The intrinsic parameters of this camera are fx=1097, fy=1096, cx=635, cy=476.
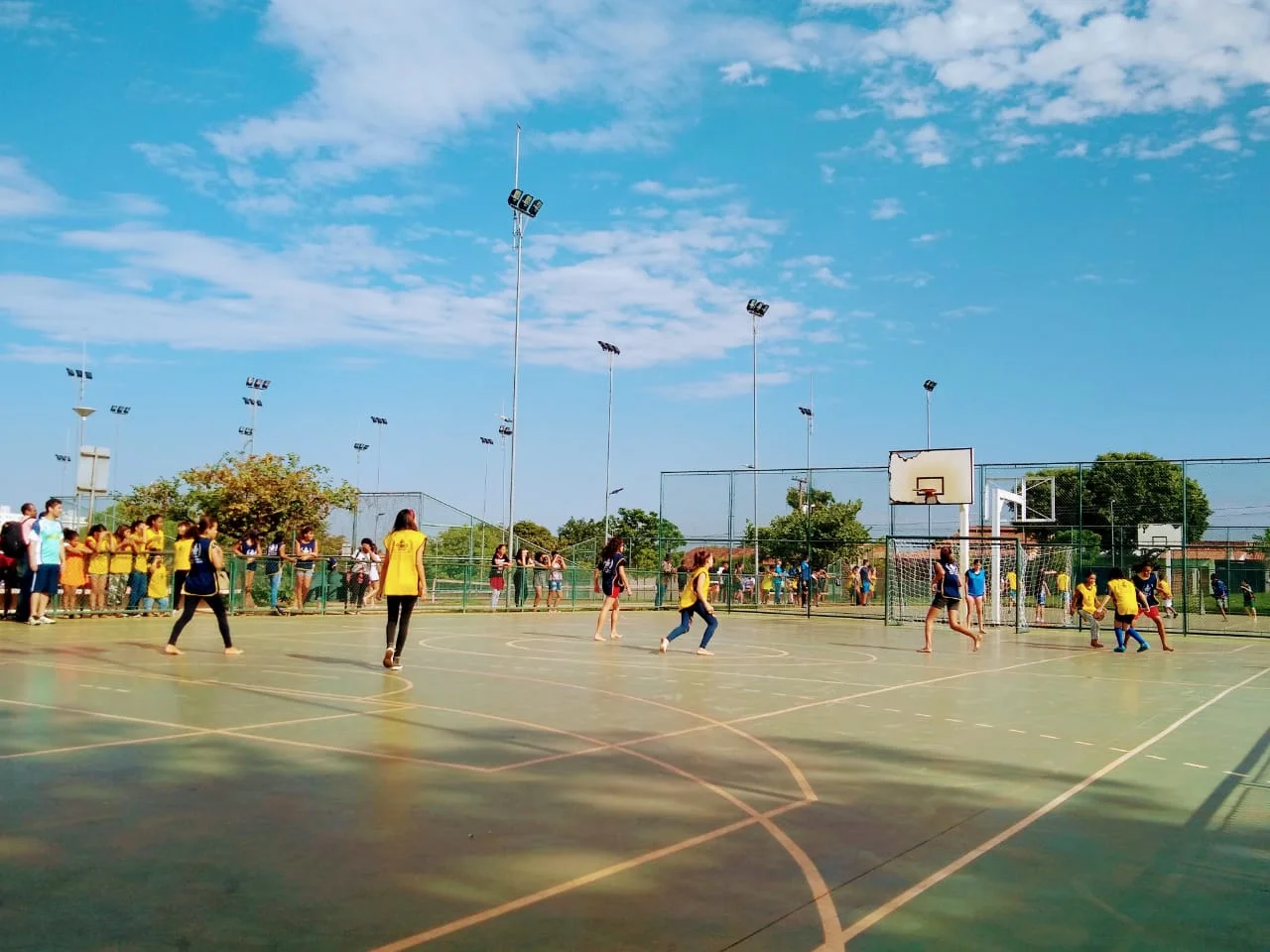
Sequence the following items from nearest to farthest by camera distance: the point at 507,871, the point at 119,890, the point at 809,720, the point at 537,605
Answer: the point at 119,890
the point at 507,871
the point at 809,720
the point at 537,605

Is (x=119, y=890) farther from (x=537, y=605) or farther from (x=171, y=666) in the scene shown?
(x=537, y=605)

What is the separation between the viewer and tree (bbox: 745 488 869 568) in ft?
118

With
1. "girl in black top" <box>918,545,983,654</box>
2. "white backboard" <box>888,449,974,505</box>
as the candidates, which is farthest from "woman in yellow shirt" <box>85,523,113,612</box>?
"white backboard" <box>888,449,974,505</box>

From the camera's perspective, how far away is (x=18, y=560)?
17766 mm

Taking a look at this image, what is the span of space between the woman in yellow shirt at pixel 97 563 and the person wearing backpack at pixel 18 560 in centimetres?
122

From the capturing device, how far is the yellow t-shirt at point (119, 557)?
1928 centimetres

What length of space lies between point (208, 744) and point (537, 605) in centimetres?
2166

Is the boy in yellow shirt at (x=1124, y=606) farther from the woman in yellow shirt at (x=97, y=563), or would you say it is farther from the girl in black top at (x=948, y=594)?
the woman in yellow shirt at (x=97, y=563)

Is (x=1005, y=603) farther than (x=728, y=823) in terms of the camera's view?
Yes

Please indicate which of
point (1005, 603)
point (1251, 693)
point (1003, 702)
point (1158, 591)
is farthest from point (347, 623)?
point (1005, 603)

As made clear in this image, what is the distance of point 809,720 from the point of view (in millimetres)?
9430

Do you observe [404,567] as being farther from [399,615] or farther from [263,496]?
[263,496]

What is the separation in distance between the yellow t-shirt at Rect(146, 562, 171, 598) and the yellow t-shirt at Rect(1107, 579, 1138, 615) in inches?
678

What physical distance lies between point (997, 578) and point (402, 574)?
20.0 meters
